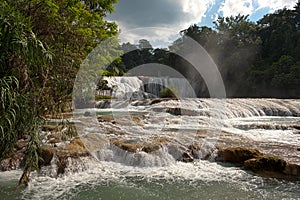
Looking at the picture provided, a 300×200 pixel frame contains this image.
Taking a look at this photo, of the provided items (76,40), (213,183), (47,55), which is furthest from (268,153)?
(47,55)

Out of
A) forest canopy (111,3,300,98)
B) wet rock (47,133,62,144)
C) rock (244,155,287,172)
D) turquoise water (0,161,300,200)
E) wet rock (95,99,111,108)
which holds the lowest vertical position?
turquoise water (0,161,300,200)

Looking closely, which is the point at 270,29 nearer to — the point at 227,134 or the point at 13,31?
the point at 227,134

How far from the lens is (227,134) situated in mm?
7535

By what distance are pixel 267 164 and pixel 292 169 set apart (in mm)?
408

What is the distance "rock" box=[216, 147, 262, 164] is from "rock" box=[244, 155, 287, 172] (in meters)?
0.29

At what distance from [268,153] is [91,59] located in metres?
4.44

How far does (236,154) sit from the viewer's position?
5.28 meters

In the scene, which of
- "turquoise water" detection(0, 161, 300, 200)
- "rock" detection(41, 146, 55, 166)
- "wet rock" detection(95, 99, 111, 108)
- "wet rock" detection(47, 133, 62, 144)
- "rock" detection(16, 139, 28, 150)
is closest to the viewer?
"turquoise water" detection(0, 161, 300, 200)

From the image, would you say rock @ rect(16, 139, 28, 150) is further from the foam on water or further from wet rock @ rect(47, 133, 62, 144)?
the foam on water

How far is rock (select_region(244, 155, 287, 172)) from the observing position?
4.55 meters

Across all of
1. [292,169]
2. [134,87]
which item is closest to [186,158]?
[292,169]

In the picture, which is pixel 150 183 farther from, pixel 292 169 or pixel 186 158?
pixel 292 169

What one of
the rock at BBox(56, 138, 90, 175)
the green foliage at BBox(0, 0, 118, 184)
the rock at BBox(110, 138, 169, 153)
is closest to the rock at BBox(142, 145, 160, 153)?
the rock at BBox(110, 138, 169, 153)

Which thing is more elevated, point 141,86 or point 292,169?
point 141,86
